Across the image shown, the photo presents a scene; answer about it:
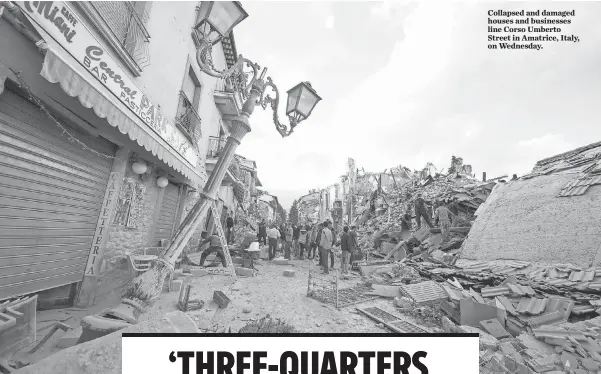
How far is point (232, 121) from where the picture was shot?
3.83m

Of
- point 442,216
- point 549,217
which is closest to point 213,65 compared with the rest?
point 549,217

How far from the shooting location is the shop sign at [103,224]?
479 centimetres

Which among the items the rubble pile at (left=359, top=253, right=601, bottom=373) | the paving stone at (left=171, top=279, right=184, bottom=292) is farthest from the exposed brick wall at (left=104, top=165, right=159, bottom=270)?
the rubble pile at (left=359, top=253, right=601, bottom=373)

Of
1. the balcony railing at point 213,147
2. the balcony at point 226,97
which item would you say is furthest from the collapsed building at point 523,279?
the balcony at point 226,97

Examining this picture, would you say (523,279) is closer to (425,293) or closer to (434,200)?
(425,293)

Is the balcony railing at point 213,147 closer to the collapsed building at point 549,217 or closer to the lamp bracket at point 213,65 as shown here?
the lamp bracket at point 213,65

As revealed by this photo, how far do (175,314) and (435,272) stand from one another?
22.4 feet

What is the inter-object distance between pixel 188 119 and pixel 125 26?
12.1ft

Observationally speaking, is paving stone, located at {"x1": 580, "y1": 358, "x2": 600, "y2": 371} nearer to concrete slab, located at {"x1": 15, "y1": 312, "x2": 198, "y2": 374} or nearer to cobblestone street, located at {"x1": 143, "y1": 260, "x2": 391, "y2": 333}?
cobblestone street, located at {"x1": 143, "y1": 260, "x2": 391, "y2": 333}

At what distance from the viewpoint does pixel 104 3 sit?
440cm

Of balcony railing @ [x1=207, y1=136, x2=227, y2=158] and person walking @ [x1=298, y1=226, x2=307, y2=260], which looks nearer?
balcony railing @ [x1=207, y1=136, x2=227, y2=158]

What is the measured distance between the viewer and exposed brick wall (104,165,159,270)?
208 inches

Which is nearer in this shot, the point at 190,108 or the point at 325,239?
the point at 190,108

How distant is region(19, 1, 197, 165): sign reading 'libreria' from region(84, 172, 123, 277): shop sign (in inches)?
57.3
